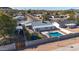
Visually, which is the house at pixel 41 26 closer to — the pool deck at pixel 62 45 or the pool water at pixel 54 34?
the pool water at pixel 54 34

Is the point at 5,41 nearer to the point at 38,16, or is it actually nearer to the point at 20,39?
the point at 20,39

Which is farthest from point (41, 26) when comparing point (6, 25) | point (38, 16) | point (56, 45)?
point (6, 25)

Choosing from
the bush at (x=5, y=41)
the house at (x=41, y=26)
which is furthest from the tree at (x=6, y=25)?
the house at (x=41, y=26)

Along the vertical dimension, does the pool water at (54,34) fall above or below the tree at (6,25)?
below
